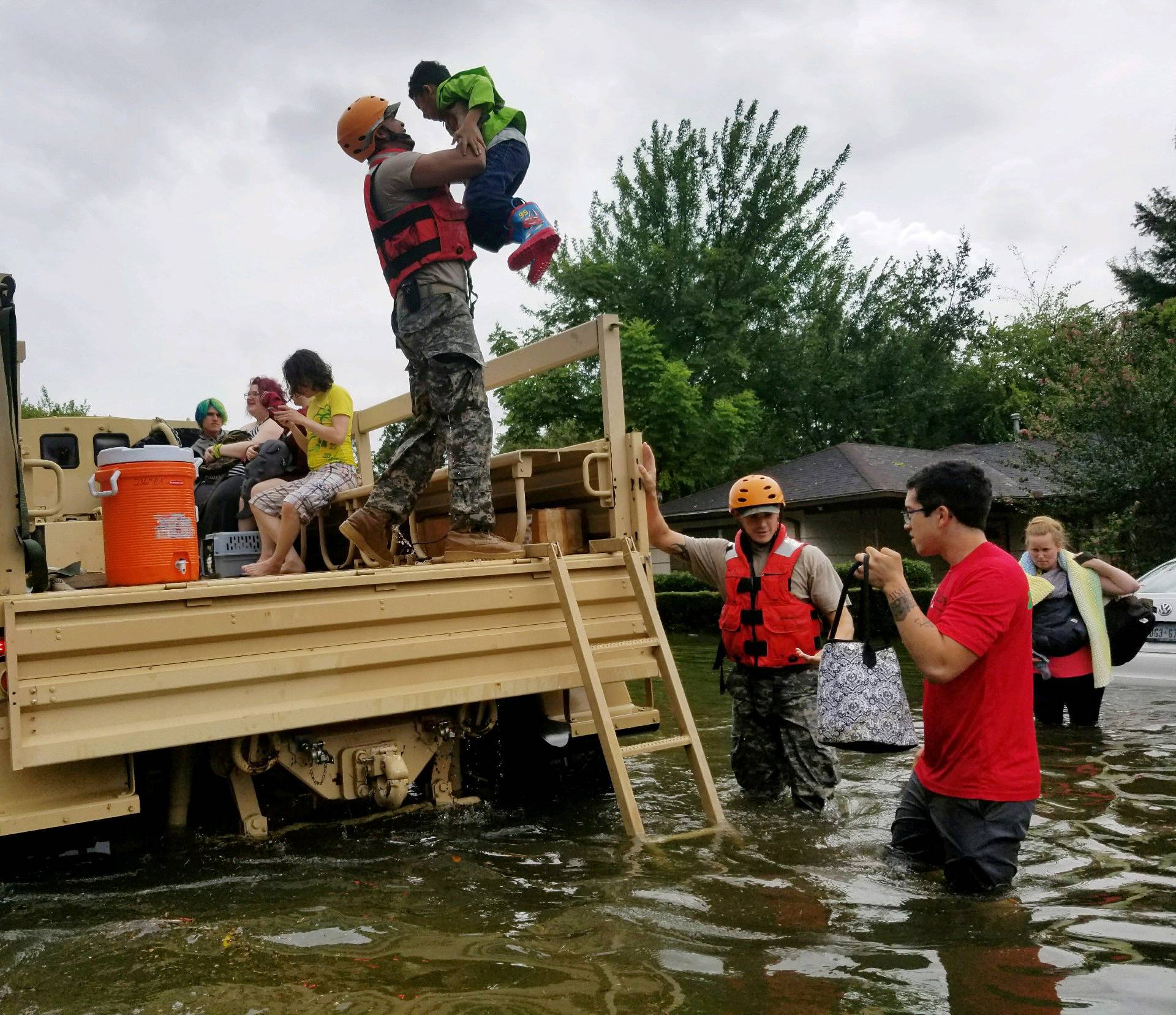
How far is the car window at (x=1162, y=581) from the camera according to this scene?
30.1ft

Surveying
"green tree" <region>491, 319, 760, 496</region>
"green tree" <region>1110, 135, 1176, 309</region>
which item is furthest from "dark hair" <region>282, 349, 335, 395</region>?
"green tree" <region>1110, 135, 1176, 309</region>

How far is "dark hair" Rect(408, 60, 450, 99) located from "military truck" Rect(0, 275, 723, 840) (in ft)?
4.27

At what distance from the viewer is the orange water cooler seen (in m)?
4.33

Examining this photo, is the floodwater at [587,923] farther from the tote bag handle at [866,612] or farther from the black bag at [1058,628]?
the black bag at [1058,628]

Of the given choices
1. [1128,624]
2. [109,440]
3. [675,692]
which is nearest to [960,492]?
[675,692]

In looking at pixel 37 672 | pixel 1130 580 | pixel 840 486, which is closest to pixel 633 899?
pixel 37 672

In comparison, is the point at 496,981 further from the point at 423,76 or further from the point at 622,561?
the point at 423,76

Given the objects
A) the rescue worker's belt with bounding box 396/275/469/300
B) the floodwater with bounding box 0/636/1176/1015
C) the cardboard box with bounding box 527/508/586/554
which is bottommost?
the floodwater with bounding box 0/636/1176/1015

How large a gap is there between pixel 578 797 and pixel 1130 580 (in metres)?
4.51

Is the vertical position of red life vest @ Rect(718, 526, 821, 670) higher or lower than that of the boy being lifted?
lower

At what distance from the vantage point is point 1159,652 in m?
8.81

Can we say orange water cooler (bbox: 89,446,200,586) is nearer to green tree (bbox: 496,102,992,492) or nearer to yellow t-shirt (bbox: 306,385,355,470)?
yellow t-shirt (bbox: 306,385,355,470)

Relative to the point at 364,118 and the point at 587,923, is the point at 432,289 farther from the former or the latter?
the point at 587,923

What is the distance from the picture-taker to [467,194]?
5.27 metres
